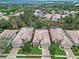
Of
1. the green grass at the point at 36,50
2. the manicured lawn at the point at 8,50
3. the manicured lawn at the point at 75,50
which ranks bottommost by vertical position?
the manicured lawn at the point at 75,50

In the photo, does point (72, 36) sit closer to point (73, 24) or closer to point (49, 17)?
point (73, 24)

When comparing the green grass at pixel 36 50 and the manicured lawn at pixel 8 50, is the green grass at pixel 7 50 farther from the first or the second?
the green grass at pixel 36 50

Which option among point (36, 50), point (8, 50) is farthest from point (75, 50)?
point (8, 50)

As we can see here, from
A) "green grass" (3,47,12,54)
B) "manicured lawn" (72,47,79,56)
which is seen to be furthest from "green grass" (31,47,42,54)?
"manicured lawn" (72,47,79,56)

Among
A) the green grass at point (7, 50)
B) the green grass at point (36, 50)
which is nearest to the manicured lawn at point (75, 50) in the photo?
the green grass at point (36, 50)

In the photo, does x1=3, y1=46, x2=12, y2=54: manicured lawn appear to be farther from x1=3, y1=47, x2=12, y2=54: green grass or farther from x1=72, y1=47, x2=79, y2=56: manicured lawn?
x1=72, y1=47, x2=79, y2=56: manicured lawn

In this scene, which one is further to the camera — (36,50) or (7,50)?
A: (36,50)

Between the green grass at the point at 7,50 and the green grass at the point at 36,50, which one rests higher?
the green grass at the point at 7,50

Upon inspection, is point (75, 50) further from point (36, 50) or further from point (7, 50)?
point (7, 50)

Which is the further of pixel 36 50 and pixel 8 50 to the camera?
pixel 36 50

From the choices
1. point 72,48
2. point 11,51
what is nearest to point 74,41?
point 72,48

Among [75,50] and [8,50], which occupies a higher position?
[8,50]
